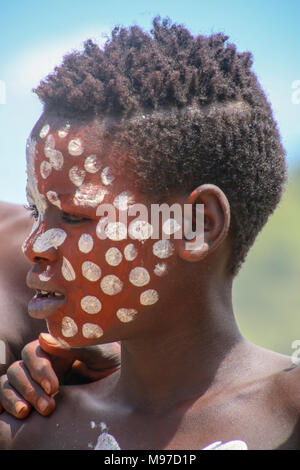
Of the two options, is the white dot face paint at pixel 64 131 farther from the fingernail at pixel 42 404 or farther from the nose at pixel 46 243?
the fingernail at pixel 42 404

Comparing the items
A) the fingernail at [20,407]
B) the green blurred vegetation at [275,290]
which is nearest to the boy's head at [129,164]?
the fingernail at [20,407]

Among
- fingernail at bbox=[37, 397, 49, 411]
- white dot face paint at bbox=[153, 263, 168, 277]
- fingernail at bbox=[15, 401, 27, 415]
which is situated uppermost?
white dot face paint at bbox=[153, 263, 168, 277]

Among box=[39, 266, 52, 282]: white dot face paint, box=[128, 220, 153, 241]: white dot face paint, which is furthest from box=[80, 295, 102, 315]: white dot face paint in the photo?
box=[128, 220, 153, 241]: white dot face paint

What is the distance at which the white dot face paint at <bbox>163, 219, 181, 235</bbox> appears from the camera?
5.71 feet

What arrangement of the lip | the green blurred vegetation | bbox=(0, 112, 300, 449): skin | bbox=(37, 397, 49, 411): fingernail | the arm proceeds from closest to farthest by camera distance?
bbox=(0, 112, 300, 449): skin < the lip < bbox=(37, 397, 49, 411): fingernail < the arm < the green blurred vegetation

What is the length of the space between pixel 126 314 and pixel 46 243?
0.34 meters

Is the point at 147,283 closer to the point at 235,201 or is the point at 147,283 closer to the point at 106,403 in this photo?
the point at 235,201

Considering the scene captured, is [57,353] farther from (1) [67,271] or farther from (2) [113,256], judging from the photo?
(2) [113,256]

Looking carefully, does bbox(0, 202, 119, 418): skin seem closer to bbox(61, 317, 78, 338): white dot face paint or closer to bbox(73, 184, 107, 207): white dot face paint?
bbox(61, 317, 78, 338): white dot face paint

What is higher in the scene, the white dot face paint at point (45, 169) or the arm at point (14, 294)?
the white dot face paint at point (45, 169)

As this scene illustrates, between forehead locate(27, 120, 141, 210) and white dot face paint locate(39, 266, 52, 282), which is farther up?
forehead locate(27, 120, 141, 210)

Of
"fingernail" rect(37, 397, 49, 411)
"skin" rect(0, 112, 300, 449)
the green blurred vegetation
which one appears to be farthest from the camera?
the green blurred vegetation

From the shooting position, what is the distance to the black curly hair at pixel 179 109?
1.73 metres

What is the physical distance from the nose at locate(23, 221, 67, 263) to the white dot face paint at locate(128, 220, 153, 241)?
0.22 meters
